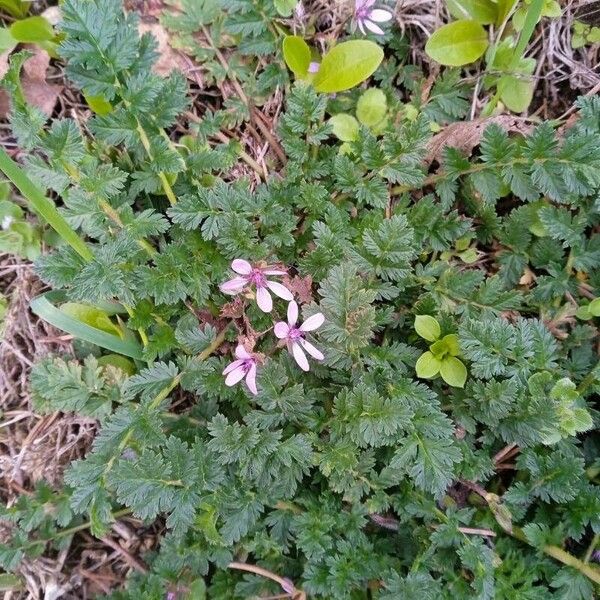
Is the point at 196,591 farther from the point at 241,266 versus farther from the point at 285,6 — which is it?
the point at 285,6

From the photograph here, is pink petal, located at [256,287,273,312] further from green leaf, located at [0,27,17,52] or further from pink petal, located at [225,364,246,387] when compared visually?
green leaf, located at [0,27,17,52]

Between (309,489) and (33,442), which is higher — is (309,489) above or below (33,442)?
below

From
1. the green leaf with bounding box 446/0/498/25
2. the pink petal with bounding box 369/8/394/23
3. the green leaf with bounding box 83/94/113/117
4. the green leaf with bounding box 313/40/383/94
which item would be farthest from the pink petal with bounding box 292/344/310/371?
the green leaf with bounding box 446/0/498/25

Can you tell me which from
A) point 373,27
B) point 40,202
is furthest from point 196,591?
point 373,27

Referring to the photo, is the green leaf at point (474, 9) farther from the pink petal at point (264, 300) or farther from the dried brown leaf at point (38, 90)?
the dried brown leaf at point (38, 90)

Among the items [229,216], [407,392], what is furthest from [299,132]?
[407,392]

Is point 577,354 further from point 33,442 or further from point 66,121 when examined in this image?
point 33,442

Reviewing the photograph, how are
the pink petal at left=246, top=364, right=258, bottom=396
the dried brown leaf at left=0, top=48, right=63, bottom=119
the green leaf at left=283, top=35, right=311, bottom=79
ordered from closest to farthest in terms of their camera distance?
the pink petal at left=246, top=364, right=258, bottom=396 → the green leaf at left=283, top=35, right=311, bottom=79 → the dried brown leaf at left=0, top=48, right=63, bottom=119
